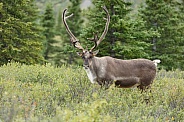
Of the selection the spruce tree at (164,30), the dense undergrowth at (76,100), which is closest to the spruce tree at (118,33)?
the spruce tree at (164,30)

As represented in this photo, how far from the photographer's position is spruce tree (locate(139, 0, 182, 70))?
882 inches

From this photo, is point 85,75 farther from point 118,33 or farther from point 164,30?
point 164,30

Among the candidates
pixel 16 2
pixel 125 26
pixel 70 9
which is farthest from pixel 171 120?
pixel 70 9

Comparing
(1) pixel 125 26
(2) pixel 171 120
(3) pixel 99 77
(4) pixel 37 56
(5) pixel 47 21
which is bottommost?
(5) pixel 47 21

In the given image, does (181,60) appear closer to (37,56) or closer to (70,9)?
(37,56)

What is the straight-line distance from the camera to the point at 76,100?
21.8 feet

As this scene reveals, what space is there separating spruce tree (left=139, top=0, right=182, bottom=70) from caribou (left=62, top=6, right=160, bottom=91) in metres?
13.4

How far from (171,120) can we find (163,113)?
1.55ft

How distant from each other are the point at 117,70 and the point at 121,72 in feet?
0.38

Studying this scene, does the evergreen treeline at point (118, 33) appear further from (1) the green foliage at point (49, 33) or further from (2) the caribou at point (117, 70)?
(1) the green foliage at point (49, 33)

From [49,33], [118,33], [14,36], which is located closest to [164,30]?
[118,33]

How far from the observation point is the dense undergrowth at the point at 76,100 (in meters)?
5.02

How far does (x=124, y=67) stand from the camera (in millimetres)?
8734

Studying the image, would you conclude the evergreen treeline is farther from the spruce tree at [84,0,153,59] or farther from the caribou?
the caribou
